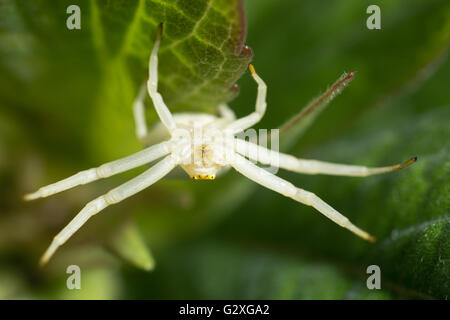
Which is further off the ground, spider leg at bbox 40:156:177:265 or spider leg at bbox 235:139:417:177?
spider leg at bbox 235:139:417:177

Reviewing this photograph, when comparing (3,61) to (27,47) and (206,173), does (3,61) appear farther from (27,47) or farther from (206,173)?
(206,173)

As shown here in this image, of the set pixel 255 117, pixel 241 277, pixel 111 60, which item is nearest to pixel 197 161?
pixel 255 117

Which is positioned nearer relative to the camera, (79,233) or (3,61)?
(3,61)

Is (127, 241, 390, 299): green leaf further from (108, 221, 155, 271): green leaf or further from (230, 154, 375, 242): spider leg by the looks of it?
(108, 221, 155, 271): green leaf

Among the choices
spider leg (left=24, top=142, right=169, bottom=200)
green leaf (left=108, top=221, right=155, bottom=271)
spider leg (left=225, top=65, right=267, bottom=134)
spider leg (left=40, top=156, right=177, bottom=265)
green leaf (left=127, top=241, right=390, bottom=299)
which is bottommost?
green leaf (left=127, top=241, right=390, bottom=299)

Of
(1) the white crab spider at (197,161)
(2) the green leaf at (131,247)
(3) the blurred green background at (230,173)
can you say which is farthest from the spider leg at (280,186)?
(2) the green leaf at (131,247)

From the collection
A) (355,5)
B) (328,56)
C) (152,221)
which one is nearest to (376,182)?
(328,56)

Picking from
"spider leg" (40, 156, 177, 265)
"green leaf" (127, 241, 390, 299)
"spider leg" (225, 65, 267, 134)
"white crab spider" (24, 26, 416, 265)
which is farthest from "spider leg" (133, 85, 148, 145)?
"green leaf" (127, 241, 390, 299)

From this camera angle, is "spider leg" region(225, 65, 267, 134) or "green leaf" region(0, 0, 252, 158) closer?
"green leaf" region(0, 0, 252, 158)
